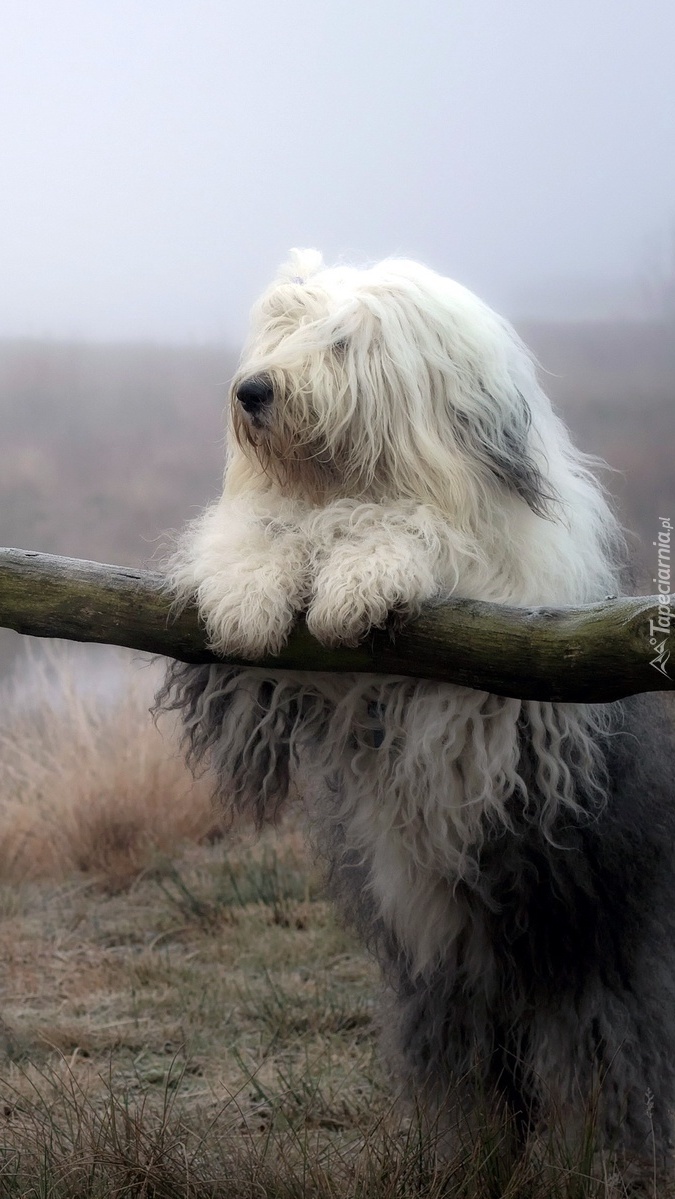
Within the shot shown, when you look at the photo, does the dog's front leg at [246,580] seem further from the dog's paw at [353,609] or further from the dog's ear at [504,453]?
the dog's ear at [504,453]

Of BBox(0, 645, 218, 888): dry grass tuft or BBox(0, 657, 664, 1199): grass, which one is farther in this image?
BBox(0, 645, 218, 888): dry grass tuft

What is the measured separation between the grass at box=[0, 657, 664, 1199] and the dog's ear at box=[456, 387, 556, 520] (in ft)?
3.64

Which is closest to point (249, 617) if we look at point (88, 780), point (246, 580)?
point (246, 580)

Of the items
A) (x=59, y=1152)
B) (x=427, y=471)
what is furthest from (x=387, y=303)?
(x=59, y=1152)

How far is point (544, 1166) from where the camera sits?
2.04m

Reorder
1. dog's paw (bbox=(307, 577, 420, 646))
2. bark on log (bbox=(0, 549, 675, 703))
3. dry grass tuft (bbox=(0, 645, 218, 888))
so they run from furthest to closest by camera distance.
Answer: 1. dry grass tuft (bbox=(0, 645, 218, 888))
2. dog's paw (bbox=(307, 577, 420, 646))
3. bark on log (bbox=(0, 549, 675, 703))

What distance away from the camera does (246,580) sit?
79.6 inches

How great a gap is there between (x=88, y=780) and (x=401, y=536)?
3254 millimetres

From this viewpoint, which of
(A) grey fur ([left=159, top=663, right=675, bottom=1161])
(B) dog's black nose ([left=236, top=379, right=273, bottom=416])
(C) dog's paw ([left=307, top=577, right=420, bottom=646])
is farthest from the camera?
(A) grey fur ([left=159, top=663, right=675, bottom=1161])

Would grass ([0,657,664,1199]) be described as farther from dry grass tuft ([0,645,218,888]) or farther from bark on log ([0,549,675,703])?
bark on log ([0,549,675,703])

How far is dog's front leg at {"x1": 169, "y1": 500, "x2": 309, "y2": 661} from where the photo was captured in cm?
199

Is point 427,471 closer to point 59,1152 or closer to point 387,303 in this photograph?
point 387,303

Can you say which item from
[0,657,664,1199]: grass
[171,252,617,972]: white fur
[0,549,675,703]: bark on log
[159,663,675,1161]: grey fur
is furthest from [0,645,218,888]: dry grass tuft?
[0,549,675,703]: bark on log

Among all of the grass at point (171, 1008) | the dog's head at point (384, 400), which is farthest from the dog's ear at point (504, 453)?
the grass at point (171, 1008)
